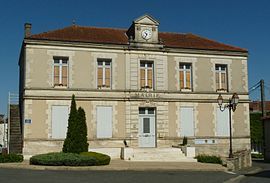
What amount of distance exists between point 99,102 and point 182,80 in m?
5.48

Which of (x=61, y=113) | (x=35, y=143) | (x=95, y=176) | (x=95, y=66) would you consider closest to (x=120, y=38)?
(x=95, y=66)

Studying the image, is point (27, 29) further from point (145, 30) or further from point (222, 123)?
point (222, 123)

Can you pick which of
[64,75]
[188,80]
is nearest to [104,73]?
[64,75]

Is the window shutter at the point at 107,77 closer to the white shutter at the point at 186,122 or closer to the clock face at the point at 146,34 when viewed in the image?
the clock face at the point at 146,34

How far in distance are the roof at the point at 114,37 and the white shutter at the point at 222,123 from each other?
4.14 m

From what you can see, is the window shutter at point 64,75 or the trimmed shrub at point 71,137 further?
the window shutter at point 64,75

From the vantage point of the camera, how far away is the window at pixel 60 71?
70.7 ft

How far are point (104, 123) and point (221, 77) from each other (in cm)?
833

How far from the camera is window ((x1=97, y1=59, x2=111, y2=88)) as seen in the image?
22.3m

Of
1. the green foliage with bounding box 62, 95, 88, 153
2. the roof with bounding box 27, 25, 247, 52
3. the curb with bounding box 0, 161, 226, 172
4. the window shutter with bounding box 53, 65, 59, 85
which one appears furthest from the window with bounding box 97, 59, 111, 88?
the curb with bounding box 0, 161, 226, 172

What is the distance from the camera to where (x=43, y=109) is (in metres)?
20.8

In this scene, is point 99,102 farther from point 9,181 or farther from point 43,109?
point 9,181

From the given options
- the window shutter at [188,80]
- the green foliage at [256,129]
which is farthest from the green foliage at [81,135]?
the green foliage at [256,129]

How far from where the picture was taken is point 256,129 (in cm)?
3375
